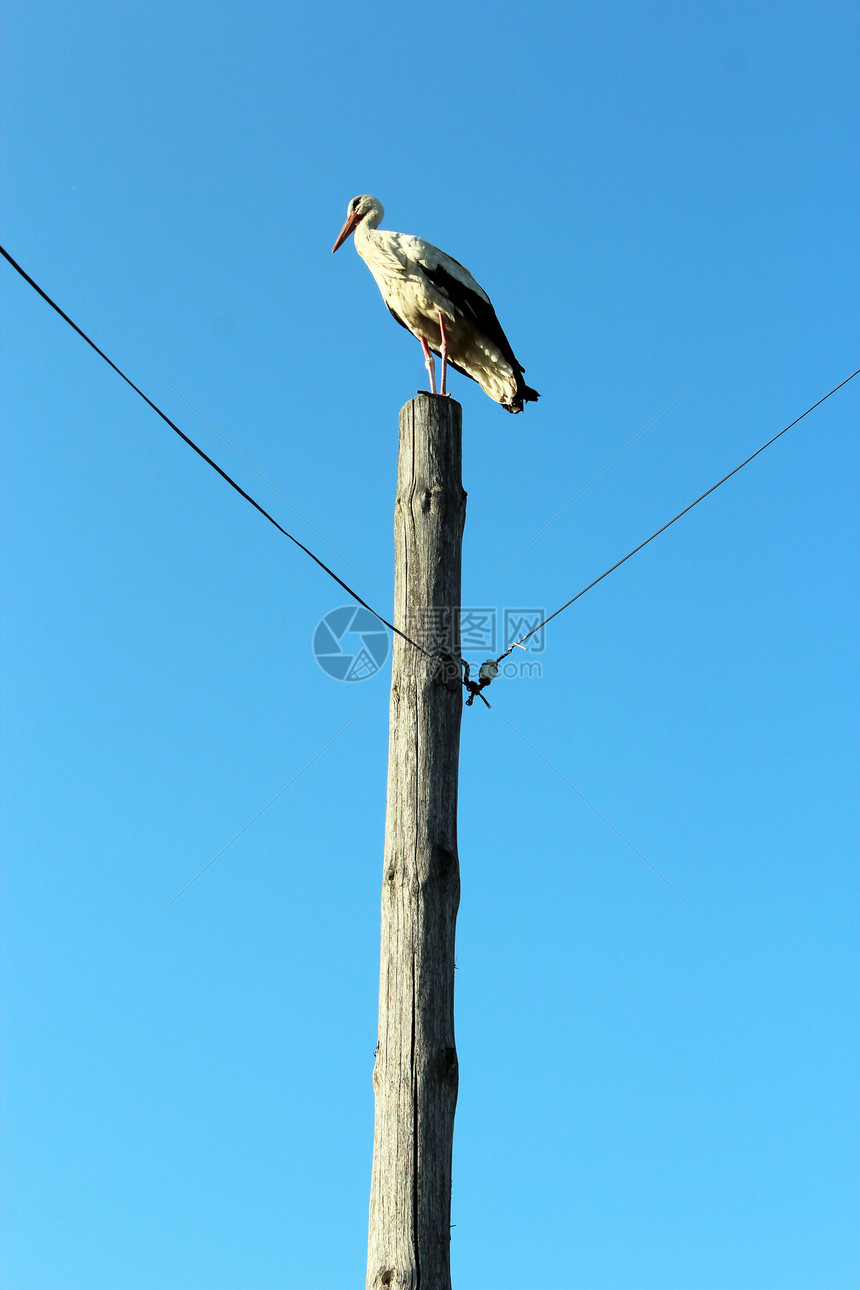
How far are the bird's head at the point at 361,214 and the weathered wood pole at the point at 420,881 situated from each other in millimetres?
3462

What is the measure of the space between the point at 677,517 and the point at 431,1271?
2971 mm

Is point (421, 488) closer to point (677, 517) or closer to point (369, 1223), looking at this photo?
point (677, 517)

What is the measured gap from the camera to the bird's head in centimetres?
675

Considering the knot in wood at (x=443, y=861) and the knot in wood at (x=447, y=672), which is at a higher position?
the knot in wood at (x=447, y=672)

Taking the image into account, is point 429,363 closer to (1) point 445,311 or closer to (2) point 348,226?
(1) point 445,311

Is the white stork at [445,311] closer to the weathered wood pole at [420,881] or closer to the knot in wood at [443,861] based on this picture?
the weathered wood pole at [420,881]

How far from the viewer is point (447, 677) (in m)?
3.48

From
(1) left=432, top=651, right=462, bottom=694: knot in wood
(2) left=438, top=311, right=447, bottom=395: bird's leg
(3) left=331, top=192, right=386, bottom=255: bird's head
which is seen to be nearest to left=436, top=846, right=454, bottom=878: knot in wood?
(1) left=432, top=651, right=462, bottom=694: knot in wood

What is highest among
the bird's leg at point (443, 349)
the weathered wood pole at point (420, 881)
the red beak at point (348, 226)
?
the red beak at point (348, 226)

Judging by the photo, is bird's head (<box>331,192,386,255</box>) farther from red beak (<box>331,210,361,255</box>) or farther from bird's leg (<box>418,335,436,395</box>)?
bird's leg (<box>418,335,436,395</box>)

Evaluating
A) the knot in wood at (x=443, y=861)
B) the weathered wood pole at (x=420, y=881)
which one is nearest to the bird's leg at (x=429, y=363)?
the weathered wood pole at (x=420, y=881)

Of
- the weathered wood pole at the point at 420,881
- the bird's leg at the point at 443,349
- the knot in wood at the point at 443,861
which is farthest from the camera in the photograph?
the bird's leg at the point at 443,349

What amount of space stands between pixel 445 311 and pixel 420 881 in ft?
12.6

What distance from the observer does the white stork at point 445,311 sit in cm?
600
